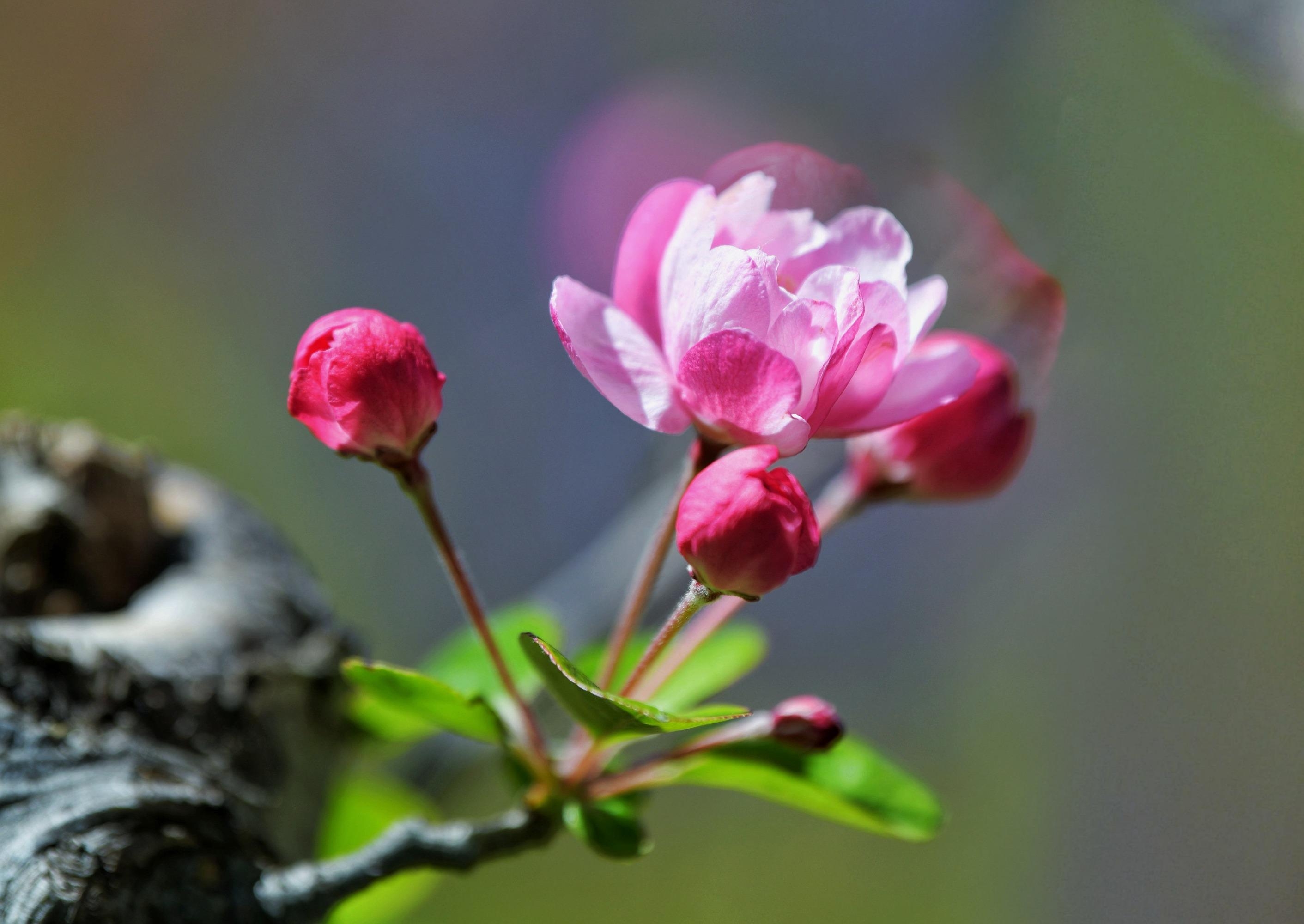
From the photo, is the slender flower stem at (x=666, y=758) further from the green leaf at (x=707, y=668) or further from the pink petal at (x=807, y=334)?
the pink petal at (x=807, y=334)

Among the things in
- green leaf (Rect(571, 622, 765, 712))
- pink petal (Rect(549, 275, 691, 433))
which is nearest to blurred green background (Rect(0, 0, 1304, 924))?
green leaf (Rect(571, 622, 765, 712))

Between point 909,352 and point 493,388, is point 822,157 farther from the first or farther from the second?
point 493,388

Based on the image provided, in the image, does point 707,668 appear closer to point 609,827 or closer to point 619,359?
point 609,827

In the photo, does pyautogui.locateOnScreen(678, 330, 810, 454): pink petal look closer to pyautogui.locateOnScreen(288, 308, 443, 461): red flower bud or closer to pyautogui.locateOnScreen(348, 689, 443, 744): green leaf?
pyautogui.locateOnScreen(288, 308, 443, 461): red flower bud

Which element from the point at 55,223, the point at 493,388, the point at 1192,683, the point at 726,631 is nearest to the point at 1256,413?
the point at 1192,683

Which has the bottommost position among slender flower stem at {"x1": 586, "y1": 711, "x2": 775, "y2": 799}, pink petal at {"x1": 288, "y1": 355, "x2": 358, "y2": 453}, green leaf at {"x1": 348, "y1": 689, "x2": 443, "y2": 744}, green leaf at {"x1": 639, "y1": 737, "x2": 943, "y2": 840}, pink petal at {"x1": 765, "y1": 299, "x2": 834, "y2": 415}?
green leaf at {"x1": 639, "y1": 737, "x2": 943, "y2": 840}
